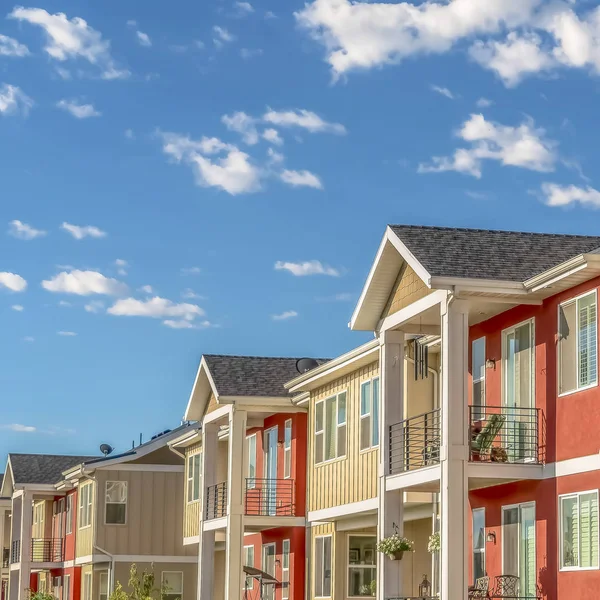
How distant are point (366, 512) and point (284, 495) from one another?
6.86 m

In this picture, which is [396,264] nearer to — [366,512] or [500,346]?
[500,346]

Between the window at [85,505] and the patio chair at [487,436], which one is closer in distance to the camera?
the patio chair at [487,436]

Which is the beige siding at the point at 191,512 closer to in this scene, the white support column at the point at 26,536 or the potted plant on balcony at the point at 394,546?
the white support column at the point at 26,536

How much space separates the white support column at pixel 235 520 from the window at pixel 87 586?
722 inches

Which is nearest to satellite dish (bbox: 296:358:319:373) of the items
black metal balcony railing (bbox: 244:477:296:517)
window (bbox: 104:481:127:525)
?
black metal balcony railing (bbox: 244:477:296:517)

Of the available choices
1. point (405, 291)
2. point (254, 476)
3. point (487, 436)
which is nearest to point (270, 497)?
point (254, 476)

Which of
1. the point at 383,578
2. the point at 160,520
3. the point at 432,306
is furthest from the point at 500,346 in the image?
the point at 160,520

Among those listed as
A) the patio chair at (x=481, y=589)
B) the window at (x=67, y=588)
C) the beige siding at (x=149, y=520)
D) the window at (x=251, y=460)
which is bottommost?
→ the window at (x=67, y=588)

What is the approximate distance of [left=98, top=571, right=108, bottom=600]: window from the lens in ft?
170

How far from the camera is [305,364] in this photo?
3803 cm

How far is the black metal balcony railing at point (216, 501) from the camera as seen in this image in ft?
123

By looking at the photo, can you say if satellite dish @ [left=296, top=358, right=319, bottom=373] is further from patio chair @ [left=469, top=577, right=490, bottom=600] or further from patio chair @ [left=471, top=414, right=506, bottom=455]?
patio chair @ [left=469, top=577, right=490, bottom=600]

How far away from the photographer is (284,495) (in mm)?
36719

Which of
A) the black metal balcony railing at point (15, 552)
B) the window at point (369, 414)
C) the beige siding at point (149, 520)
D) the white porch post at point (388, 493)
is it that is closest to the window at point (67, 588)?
the black metal balcony railing at point (15, 552)
